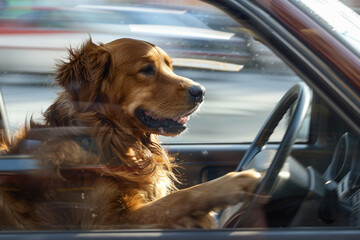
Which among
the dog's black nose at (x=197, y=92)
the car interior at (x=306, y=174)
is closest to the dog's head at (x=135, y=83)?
the dog's black nose at (x=197, y=92)

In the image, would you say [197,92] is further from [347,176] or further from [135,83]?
[347,176]

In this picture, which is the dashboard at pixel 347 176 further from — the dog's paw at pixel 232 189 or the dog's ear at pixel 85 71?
the dog's ear at pixel 85 71

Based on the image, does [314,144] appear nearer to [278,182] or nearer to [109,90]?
[278,182]

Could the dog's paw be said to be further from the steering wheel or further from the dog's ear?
the dog's ear

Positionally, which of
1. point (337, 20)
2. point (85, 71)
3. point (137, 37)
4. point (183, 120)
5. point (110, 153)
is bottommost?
point (183, 120)

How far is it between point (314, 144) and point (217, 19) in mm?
518

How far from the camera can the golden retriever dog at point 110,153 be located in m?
1.44

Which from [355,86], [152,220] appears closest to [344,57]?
[355,86]

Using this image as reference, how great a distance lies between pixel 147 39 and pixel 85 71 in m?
0.30

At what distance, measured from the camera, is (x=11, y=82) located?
174cm

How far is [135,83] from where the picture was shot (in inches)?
82.8

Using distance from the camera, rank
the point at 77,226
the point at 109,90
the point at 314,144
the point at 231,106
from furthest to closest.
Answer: the point at 231,106
the point at 109,90
the point at 314,144
the point at 77,226

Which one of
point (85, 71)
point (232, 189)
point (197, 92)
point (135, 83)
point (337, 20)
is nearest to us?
point (337, 20)

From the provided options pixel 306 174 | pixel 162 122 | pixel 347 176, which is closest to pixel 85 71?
pixel 162 122
